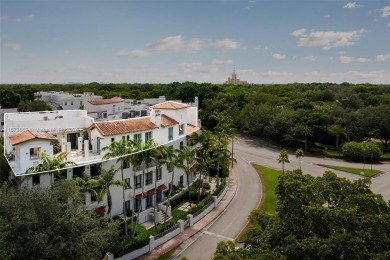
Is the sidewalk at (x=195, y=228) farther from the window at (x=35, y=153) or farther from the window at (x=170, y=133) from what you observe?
the window at (x=35, y=153)

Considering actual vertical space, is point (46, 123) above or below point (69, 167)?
above

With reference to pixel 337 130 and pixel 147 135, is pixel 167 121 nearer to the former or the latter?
pixel 147 135

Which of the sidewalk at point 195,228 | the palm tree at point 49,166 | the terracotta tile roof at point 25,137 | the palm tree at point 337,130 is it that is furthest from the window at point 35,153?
the palm tree at point 337,130

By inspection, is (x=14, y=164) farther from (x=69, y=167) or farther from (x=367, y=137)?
(x=367, y=137)

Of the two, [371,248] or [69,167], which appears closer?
[371,248]

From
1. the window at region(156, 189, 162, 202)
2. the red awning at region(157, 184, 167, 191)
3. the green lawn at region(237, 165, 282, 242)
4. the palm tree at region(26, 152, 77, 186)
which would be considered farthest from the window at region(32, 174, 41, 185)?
the green lawn at region(237, 165, 282, 242)

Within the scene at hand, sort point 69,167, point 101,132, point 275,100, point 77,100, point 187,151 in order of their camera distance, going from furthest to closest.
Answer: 1. point 275,100
2. point 77,100
3. point 187,151
4. point 101,132
5. point 69,167

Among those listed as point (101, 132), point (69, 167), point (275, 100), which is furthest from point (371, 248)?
point (275, 100)
